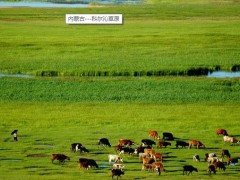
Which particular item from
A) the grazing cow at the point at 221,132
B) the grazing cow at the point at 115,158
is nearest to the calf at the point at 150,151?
the grazing cow at the point at 115,158

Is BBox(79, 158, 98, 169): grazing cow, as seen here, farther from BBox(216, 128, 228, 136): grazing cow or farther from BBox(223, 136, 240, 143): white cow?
BBox(216, 128, 228, 136): grazing cow

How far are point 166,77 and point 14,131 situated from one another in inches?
603

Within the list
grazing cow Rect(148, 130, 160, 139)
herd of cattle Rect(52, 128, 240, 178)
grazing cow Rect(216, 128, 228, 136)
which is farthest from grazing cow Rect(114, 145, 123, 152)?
grazing cow Rect(216, 128, 228, 136)

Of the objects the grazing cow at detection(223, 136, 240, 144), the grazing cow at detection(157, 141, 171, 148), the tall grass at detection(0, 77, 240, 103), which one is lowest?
the grazing cow at detection(157, 141, 171, 148)

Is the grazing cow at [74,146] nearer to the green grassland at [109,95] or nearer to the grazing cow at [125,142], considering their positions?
the green grassland at [109,95]

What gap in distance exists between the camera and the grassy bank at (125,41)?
4667 cm

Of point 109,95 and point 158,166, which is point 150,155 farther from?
point 109,95

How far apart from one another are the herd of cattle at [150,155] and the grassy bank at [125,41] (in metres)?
16.6

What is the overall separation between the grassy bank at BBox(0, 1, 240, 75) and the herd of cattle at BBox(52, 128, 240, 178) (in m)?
16.6

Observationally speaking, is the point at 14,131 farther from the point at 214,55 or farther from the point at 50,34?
the point at 50,34

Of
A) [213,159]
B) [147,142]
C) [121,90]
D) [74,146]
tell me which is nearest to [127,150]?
[147,142]

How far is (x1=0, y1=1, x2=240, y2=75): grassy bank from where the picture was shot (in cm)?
4667

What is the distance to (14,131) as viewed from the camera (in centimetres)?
2869

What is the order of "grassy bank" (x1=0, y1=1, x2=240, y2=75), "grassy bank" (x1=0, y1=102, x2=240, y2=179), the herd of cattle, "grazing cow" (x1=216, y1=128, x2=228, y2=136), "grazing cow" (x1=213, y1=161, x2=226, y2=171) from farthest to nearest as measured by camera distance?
"grassy bank" (x1=0, y1=1, x2=240, y2=75), "grazing cow" (x1=216, y1=128, x2=228, y2=136), "grassy bank" (x1=0, y1=102, x2=240, y2=179), "grazing cow" (x1=213, y1=161, x2=226, y2=171), the herd of cattle
